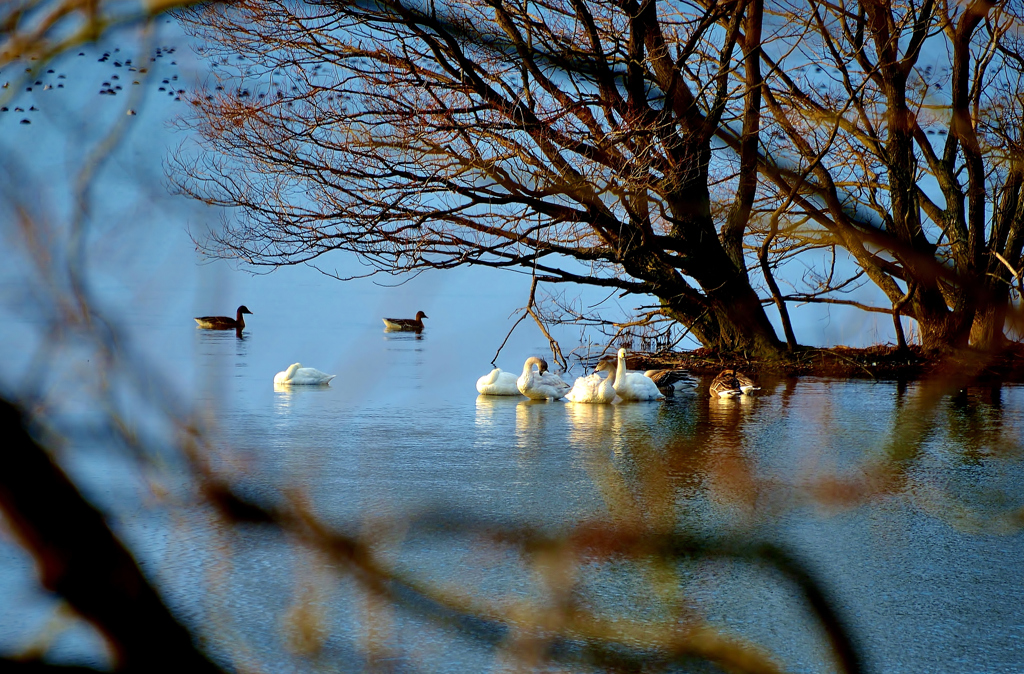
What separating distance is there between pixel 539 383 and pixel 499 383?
546mm

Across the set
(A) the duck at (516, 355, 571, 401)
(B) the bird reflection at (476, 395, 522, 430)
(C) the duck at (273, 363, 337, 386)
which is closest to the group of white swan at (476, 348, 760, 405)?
(A) the duck at (516, 355, 571, 401)

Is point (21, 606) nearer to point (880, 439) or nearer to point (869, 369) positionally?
point (880, 439)

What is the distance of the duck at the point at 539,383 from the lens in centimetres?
944

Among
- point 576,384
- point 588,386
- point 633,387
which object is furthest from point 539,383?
point 633,387

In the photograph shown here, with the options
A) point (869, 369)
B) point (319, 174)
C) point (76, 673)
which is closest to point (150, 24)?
point (76, 673)

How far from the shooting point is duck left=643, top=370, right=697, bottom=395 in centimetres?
1059

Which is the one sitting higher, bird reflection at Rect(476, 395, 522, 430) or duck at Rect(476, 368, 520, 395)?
duck at Rect(476, 368, 520, 395)

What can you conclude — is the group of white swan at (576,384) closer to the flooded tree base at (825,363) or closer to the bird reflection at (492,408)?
the bird reflection at (492,408)

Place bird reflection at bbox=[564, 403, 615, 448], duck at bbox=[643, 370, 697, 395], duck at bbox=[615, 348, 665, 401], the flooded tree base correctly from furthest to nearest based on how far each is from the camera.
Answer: the flooded tree base < duck at bbox=[643, 370, 697, 395] < duck at bbox=[615, 348, 665, 401] < bird reflection at bbox=[564, 403, 615, 448]

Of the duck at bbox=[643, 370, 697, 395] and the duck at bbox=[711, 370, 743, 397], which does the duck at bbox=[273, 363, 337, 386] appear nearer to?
the duck at bbox=[643, 370, 697, 395]

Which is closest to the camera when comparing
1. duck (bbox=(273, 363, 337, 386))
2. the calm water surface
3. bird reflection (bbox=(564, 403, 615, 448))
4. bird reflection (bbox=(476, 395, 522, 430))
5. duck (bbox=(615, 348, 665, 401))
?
the calm water surface

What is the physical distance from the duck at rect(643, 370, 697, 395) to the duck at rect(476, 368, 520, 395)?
1656 millimetres

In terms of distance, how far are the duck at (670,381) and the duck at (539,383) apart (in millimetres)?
1280

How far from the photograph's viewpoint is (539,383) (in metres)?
9.55
